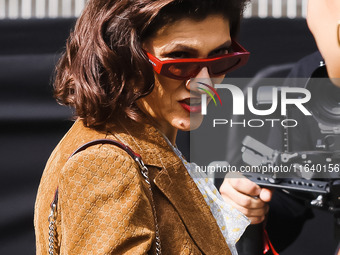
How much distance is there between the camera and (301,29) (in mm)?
2432

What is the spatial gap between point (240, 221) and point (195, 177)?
0.59ft

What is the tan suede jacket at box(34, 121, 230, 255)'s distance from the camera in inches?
40.6

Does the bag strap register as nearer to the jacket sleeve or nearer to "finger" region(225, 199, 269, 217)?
the jacket sleeve

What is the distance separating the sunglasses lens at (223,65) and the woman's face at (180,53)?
26 mm

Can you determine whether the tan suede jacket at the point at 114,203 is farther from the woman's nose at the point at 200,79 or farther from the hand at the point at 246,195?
the hand at the point at 246,195

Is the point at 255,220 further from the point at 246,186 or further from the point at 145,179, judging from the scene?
the point at 145,179

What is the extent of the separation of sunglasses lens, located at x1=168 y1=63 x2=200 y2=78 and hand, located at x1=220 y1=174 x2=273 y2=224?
0.65m

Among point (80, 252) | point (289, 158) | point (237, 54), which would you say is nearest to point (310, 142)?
point (289, 158)

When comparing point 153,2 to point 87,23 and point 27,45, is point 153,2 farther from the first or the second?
point 27,45

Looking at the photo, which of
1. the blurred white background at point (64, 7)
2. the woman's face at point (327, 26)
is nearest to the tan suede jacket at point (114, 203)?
the woman's face at point (327, 26)

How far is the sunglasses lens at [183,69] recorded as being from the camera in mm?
1237

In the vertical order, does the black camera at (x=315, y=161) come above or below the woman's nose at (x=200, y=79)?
below

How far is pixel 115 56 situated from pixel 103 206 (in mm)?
346

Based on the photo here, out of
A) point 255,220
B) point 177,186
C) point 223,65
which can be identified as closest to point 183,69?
point 223,65
